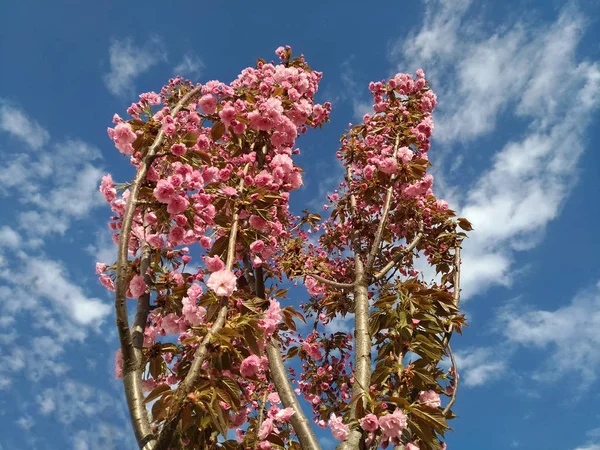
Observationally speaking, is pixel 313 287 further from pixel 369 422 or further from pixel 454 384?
pixel 369 422

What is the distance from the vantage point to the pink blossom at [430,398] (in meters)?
3.42

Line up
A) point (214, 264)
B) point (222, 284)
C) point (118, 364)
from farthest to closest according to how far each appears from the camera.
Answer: point (214, 264) < point (118, 364) < point (222, 284)

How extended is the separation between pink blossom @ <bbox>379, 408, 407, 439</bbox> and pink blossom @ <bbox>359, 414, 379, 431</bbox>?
37 millimetres

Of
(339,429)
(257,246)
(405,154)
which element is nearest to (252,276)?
(257,246)

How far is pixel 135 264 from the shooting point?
9.43 ft

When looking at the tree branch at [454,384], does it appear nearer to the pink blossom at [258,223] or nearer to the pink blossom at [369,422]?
the pink blossom at [369,422]

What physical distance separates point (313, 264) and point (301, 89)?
5.96 ft

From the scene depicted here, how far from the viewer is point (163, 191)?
281 cm

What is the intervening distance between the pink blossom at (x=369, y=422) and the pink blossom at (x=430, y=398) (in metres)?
0.60

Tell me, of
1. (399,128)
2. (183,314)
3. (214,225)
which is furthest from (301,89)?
(183,314)

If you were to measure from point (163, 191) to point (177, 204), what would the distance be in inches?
4.7

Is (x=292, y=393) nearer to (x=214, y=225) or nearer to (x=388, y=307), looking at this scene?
(x=388, y=307)

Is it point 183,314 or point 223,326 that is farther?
point 183,314

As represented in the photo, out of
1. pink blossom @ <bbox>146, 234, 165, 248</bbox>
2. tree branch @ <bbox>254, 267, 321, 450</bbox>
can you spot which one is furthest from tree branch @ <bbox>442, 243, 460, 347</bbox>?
pink blossom @ <bbox>146, 234, 165, 248</bbox>
